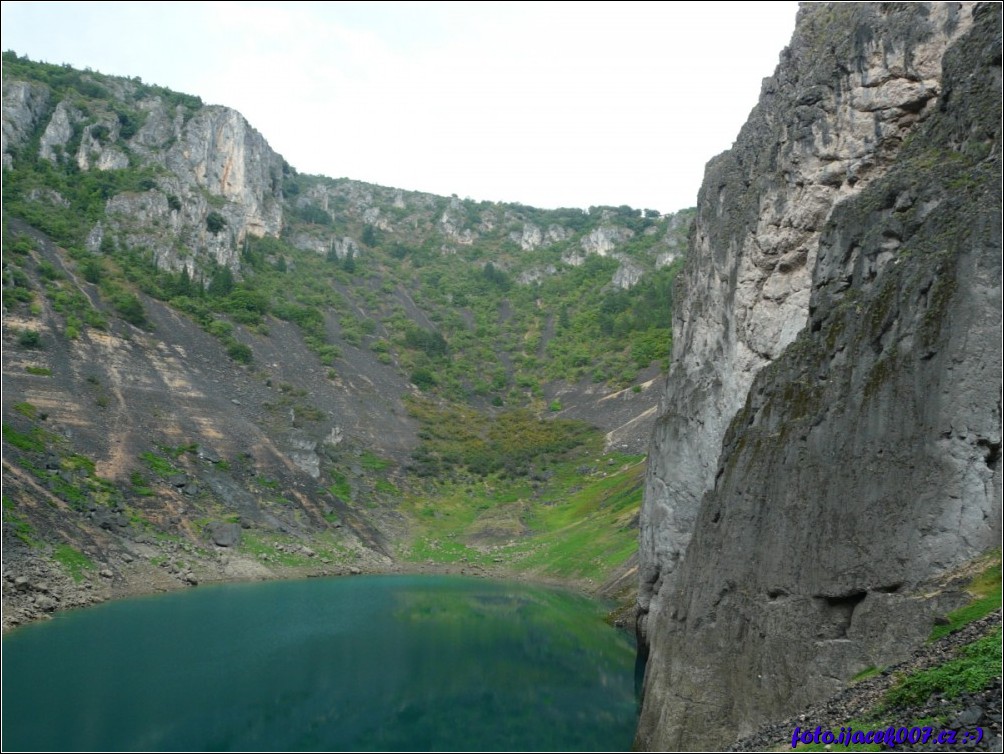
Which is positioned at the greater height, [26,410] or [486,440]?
[26,410]

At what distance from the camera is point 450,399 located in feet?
416

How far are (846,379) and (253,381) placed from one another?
85.1 metres

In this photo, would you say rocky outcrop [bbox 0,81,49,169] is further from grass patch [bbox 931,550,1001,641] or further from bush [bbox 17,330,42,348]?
grass patch [bbox 931,550,1001,641]

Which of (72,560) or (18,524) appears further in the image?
(72,560)

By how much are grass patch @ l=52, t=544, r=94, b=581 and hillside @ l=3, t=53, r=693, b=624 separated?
19 centimetres

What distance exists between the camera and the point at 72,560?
52156 mm

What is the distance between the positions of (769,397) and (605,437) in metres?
84.4

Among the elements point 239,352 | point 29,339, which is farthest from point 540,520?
point 29,339

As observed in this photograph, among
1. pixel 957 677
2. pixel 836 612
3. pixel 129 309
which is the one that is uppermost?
pixel 129 309

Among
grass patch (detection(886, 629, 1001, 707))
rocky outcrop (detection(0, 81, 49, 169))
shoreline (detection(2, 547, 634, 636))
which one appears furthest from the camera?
rocky outcrop (detection(0, 81, 49, 169))

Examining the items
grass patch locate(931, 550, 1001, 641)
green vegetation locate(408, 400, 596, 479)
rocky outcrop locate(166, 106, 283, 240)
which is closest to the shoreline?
green vegetation locate(408, 400, 596, 479)

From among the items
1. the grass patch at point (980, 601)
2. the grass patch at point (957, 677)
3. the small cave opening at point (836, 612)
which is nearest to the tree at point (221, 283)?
the small cave opening at point (836, 612)

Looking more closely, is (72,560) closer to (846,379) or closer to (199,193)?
(846,379)

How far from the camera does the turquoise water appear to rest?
91.3ft
